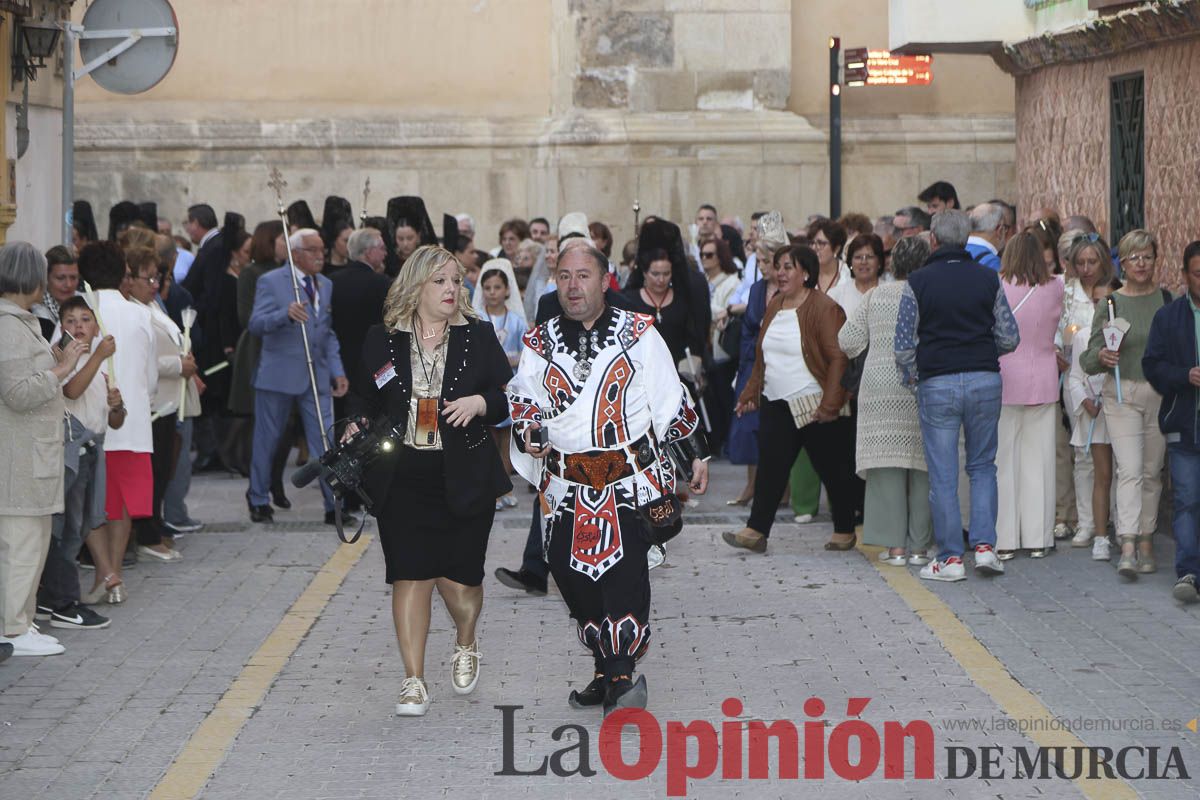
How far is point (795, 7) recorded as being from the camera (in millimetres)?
21609

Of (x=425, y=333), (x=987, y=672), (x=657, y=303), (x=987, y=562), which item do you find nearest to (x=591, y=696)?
(x=425, y=333)

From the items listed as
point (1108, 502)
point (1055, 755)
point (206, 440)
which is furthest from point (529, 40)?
point (1055, 755)

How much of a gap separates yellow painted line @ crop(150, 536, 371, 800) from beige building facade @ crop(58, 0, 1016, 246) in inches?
420

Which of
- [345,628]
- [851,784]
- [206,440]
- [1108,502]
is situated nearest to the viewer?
[851,784]

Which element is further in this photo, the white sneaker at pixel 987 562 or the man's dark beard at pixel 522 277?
the man's dark beard at pixel 522 277

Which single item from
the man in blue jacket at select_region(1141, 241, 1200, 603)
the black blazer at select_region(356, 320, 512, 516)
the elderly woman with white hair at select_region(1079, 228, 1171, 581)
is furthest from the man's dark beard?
the black blazer at select_region(356, 320, 512, 516)

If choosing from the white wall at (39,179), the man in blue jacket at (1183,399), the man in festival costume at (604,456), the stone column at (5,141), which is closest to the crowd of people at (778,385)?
the man in blue jacket at (1183,399)

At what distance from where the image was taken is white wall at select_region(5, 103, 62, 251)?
42.2ft

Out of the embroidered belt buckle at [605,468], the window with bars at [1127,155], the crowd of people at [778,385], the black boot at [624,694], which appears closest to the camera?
the black boot at [624,694]

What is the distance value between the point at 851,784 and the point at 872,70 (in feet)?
51.0

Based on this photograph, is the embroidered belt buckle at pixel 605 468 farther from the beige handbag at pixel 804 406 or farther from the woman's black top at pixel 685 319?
the woman's black top at pixel 685 319

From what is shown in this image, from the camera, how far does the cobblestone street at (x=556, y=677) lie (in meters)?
6.56

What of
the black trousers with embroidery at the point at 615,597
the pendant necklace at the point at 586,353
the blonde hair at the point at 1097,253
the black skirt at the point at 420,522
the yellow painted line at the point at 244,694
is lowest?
the yellow painted line at the point at 244,694

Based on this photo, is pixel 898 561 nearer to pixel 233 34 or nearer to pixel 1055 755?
pixel 1055 755
